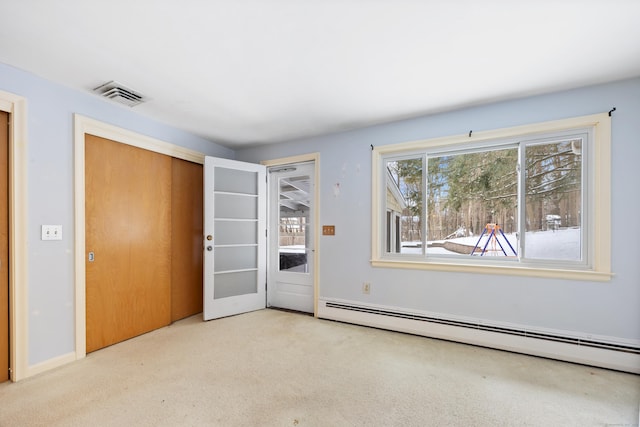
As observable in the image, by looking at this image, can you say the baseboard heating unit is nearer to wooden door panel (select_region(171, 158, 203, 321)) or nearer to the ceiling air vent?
wooden door panel (select_region(171, 158, 203, 321))

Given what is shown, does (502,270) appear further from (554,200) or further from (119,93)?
(119,93)

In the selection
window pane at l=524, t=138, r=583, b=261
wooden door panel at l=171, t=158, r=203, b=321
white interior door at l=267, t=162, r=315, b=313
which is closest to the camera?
window pane at l=524, t=138, r=583, b=261

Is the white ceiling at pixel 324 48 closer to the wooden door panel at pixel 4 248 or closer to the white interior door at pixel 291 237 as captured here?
the wooden door panel at pixel 4 248

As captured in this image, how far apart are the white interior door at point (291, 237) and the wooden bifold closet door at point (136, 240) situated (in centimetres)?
101

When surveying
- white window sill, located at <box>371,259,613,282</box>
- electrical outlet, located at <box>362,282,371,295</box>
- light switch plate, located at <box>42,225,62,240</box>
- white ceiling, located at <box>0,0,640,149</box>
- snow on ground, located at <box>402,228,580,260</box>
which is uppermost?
white ceiling, located at <box>0,0,640,149</box>

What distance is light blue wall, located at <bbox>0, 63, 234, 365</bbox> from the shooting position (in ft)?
7.10

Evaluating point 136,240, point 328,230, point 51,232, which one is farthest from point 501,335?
point 51,232

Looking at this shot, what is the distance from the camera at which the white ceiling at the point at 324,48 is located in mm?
1561

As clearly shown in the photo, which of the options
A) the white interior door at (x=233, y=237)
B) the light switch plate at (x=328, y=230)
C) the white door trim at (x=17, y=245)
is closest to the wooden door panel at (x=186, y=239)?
the white interior door at (x=233, y=237)

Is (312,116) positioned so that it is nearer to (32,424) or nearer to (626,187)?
(626,187)

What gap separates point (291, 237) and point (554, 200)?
2948mm

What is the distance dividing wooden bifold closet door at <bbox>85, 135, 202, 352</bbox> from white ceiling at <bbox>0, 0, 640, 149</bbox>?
69 centimetres

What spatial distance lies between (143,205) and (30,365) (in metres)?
1.57

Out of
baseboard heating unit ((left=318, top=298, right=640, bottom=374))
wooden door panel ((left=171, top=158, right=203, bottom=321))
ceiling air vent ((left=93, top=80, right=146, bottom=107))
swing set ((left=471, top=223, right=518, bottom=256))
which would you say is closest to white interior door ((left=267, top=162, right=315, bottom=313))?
baseboard heating unit ((left=318, top=298, right=640, bottom=374))
